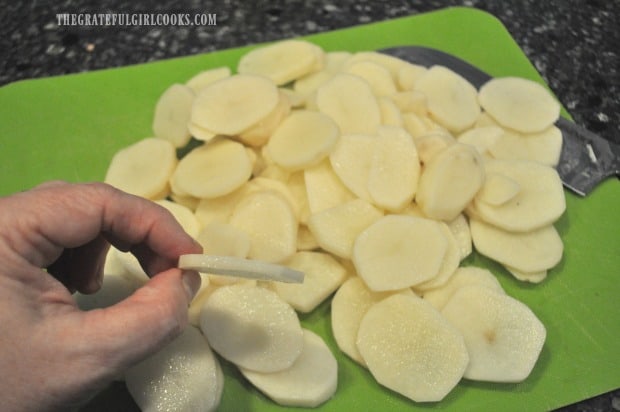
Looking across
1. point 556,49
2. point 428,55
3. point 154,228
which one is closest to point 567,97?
point 556,49

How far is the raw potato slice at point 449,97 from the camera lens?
1763 mm

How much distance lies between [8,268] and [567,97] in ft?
6.17

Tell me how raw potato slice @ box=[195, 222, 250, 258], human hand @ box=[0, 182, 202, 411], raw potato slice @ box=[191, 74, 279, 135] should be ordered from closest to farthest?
human hand @ box=[0, 182, 202, 411] → raw potato slice @ box=[195, 222, 250, 258] → raw potato slice @ box=[191, 74, 279, 135]

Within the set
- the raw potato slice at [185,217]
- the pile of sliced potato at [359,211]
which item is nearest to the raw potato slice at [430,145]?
the pile of sliced potato at [359,211]

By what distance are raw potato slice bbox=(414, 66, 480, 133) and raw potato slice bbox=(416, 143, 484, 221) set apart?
23 centimetres

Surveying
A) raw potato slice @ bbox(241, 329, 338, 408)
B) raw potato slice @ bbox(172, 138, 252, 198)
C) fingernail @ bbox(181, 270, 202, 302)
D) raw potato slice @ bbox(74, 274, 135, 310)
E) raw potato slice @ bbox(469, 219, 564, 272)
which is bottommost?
raw potato slice @ bbox(241, 329, 338, 408)

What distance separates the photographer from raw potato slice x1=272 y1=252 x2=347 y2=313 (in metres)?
1.42

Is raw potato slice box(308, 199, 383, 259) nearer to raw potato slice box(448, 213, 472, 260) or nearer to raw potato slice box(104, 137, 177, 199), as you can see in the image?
raw potato slice box(448, 213, 472, 260)

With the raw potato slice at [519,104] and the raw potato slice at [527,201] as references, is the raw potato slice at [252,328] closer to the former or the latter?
the raw potato slice at [527,201]

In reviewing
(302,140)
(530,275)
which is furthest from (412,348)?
(302,140)

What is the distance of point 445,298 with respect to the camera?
1449mm

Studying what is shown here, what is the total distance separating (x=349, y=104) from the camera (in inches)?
67.7

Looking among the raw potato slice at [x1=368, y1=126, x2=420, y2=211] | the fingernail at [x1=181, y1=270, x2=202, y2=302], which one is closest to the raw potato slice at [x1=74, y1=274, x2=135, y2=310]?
the fingernail at [x1=181, y1=270, x2=202, y2=302]

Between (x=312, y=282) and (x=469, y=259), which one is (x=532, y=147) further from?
(x=312, y=282)
